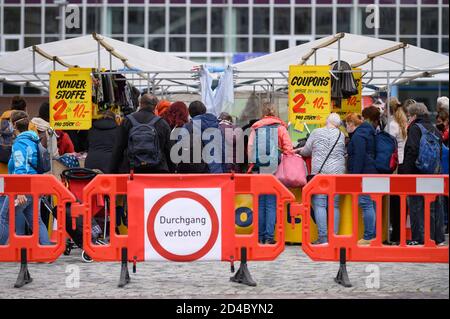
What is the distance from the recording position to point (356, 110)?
51.9ft

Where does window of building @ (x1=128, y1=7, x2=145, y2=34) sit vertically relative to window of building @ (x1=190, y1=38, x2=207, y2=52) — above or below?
above

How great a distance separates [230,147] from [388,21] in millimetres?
35255

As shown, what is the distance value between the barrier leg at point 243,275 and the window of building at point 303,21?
38567 mm

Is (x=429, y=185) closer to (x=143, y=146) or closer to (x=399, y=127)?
(x=143, y=146)

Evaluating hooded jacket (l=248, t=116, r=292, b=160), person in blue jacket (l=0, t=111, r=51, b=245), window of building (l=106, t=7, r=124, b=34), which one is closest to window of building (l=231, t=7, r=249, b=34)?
window of building (l=106, t=7, r=124, b=34)

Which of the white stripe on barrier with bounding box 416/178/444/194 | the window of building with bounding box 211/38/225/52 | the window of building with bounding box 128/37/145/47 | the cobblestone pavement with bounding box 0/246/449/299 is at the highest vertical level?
the window of building with bounding box 128/37/145/47

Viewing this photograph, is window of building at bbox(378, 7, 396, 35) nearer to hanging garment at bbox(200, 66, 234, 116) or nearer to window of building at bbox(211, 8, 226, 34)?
window of building at bbox(211, 8, 226, 34)

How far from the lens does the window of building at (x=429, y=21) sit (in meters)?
47.5

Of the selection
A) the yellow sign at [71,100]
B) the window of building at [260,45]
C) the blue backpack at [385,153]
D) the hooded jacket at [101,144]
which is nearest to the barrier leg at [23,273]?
the hooded jacket at [101,144]

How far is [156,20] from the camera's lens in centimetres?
4794

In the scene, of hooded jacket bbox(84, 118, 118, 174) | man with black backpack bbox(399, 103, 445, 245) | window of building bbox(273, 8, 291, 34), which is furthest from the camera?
window of building bbox(273, 8, 291, 34)

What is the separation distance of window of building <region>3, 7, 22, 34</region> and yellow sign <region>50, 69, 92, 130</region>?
3493 cm

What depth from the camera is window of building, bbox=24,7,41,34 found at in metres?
47.8

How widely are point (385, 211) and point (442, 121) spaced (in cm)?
201
